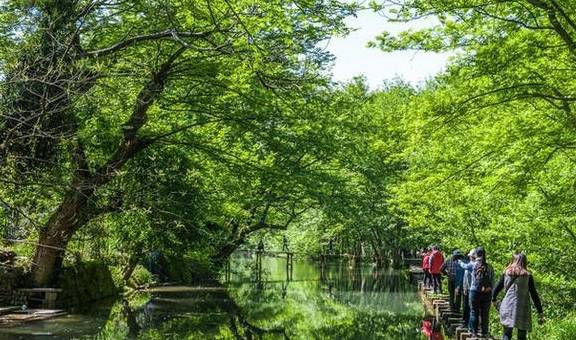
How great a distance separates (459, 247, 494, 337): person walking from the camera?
1080 cm

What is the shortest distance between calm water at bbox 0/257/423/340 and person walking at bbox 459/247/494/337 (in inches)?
180

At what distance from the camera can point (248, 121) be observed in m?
16.1

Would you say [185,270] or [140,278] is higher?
[185,270]

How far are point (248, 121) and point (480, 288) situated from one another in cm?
733

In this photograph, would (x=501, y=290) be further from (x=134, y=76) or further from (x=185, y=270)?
(x=185, y=270)

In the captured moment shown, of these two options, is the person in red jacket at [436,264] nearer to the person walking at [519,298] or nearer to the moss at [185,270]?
the person walking at [519,298]

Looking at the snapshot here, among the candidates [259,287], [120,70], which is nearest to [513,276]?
[120,70]

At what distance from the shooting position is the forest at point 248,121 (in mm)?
9492

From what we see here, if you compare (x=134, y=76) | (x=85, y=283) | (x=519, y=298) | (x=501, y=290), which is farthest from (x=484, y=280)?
(x=85, y=283)

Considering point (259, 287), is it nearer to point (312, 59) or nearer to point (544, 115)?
point (312, 59)

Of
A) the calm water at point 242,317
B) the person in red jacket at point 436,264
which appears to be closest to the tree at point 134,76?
the calm water at point 242,317

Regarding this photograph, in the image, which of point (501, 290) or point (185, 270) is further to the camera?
point (185, 270)

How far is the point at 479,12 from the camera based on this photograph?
11.3 m

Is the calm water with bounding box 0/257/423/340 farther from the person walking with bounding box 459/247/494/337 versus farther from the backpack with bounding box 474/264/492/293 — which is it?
the backpack with bounding box 474/264/492/293
